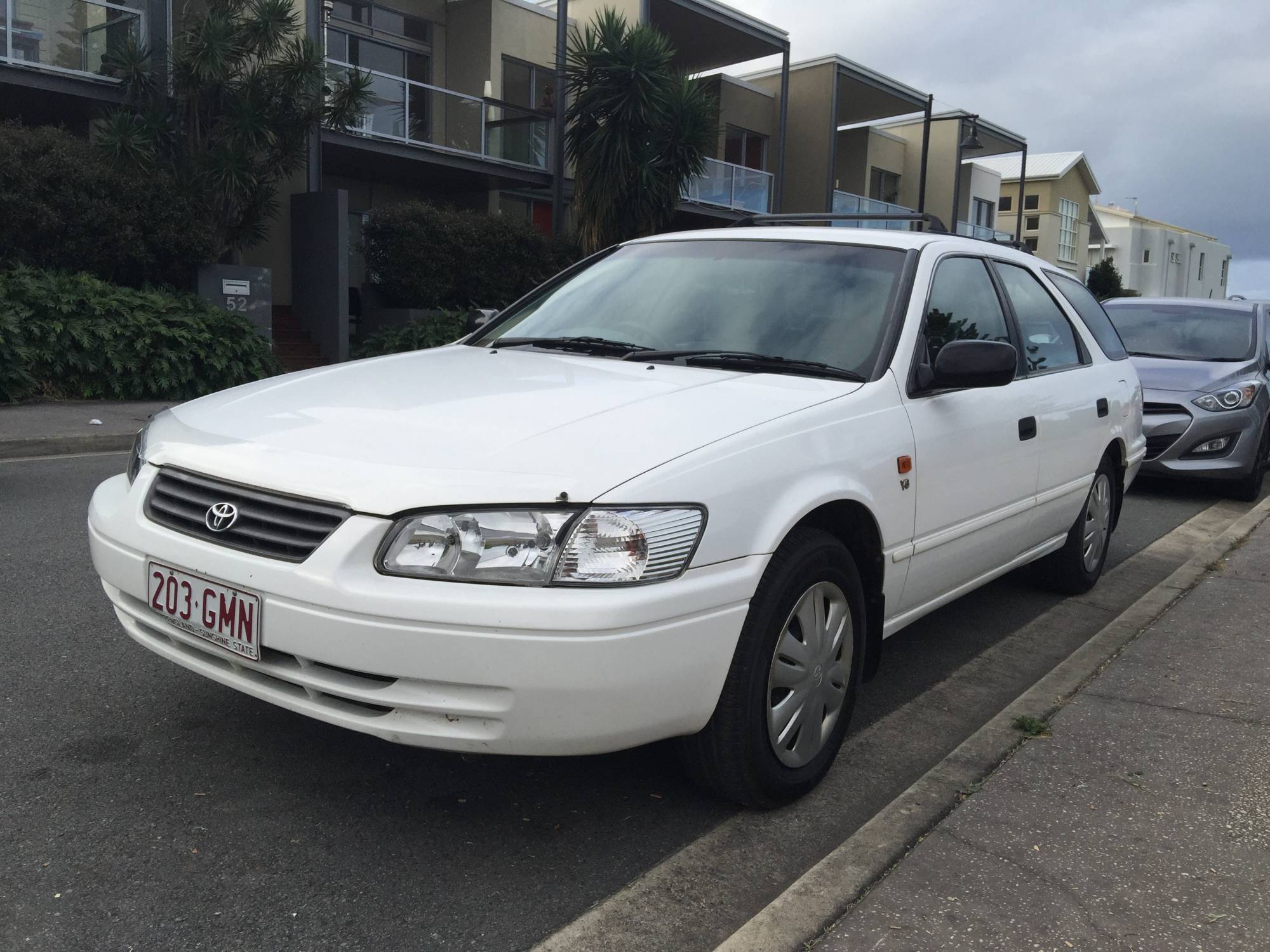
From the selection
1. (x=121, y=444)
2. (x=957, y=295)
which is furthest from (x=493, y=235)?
(x=957, y=295)

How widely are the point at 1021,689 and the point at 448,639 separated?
2.53 meters

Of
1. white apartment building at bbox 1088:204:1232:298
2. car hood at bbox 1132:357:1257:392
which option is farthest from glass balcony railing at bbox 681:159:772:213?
white apartment building at bbox 1088:204:1232:298

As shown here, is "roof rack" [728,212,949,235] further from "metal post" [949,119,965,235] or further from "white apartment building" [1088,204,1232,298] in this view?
"white apartment building" [1088,204,1232,298]

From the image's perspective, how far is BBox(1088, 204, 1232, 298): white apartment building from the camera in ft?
244

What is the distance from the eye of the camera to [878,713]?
3.80 metres

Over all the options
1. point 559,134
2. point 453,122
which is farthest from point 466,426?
point 559,134

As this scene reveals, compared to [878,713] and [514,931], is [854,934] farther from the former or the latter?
[878,713]

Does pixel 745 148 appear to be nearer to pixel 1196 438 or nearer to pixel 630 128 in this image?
pixel 630 128

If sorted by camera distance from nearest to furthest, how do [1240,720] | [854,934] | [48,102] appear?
[854,934]
[1240,720]
[48,102]

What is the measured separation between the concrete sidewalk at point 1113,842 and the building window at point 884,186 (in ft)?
107

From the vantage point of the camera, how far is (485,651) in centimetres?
238

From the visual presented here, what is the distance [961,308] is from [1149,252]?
80880mm

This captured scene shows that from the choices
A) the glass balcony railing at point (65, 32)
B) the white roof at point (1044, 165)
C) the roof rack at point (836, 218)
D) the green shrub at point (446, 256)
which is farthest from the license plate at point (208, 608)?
the white roof at point (1044, 165)

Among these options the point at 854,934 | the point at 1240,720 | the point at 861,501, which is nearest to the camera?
the point at 854,934
